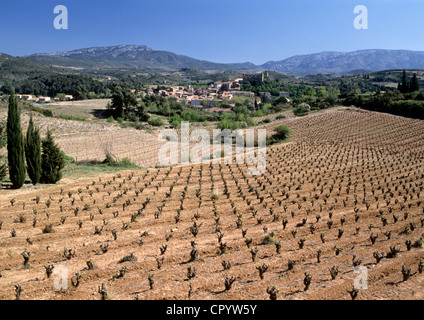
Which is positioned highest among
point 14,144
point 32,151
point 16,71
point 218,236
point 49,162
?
point 16,71

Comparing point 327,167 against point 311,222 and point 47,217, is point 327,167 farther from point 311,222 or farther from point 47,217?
point 47,217

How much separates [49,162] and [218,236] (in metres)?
13.0

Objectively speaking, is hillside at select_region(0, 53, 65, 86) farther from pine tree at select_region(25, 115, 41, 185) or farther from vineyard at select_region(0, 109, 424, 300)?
vineyard at select_region(0, 109, 424, 300)

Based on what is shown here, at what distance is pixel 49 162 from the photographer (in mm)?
17922

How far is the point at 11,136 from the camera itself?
16375 mm

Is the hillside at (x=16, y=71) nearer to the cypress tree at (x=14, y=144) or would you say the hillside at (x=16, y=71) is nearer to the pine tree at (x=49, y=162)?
the pine tree at (x=49, y=162)

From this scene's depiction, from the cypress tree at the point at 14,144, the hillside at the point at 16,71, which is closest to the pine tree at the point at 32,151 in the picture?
the cypress tree at the point at 14,144

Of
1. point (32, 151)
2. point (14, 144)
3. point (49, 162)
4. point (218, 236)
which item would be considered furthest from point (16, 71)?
point (218, 236)

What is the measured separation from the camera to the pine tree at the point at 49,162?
17891mm

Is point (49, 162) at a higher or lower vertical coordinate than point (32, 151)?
lower

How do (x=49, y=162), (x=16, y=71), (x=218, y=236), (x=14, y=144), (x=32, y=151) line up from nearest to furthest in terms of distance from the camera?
(x=218, y=236) → (x=14, y=144) → (x=32, y=151) → (x=49, y=162) → (x=16, y=71)

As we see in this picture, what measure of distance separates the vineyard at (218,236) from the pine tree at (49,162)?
1.38 meters

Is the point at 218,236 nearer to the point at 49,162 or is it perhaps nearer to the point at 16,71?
the point at 49,162
